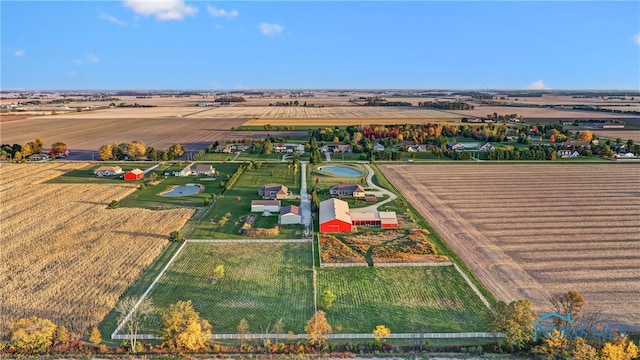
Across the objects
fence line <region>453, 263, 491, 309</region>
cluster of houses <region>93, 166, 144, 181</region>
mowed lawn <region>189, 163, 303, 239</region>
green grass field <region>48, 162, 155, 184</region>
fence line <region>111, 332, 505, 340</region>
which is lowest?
fence line <region>111, 332, 505, 340</region>

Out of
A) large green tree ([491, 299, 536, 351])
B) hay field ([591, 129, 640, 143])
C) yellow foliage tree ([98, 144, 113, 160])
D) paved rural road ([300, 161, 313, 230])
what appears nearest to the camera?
large green tree ([491, 299, 536, 351])

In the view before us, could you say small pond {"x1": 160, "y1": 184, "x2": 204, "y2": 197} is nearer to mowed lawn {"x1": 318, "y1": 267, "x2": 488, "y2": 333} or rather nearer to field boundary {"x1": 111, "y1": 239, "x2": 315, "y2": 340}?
field boundary {"x1": 111, "y1": 239, "x2": 315, "y2": 340}

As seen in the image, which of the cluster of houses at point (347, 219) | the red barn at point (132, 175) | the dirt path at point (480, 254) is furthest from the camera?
the red barn at point (132, 175)

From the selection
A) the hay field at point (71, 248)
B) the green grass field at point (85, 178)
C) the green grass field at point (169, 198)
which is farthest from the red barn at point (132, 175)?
the hay field at point (71, 248)

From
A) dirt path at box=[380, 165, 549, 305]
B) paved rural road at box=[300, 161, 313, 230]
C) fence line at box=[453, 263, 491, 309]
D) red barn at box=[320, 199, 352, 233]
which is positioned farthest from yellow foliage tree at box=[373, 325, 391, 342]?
paved rural road at box=[300, 161, 313, 230]

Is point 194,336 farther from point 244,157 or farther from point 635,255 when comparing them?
point 244,157

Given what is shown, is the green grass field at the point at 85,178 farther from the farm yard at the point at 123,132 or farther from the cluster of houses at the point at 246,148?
the cluster of houses at the point at 246,148
